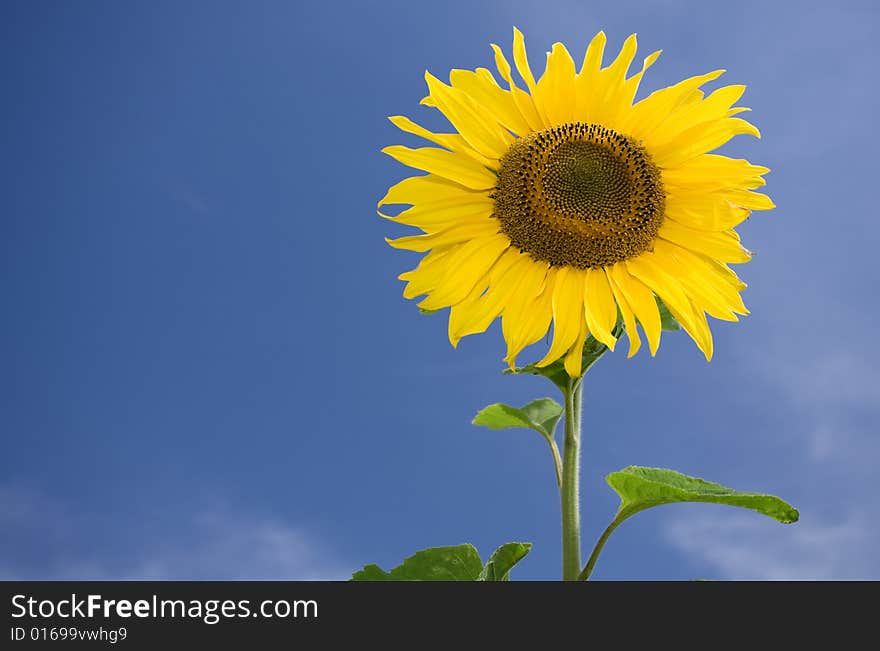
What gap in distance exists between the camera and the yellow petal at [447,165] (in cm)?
347

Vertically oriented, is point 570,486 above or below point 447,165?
below

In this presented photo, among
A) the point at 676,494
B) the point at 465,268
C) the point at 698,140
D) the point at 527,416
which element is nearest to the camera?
the point at 676,494

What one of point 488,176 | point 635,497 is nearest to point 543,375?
point 635,497

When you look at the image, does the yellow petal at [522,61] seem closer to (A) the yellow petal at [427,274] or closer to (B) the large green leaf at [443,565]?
(A) the yellow petal at [427,274]

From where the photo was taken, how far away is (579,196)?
3572 mm

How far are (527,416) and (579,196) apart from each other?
3.14 ft

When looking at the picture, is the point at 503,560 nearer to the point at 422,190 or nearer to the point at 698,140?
the point at 422,190

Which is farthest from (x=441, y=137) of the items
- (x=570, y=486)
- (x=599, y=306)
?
(x=570, y=486)

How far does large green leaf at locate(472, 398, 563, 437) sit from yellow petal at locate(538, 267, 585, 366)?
359mm

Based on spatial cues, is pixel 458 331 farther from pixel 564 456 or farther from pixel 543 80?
pixel 543 80

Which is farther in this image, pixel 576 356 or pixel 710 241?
pixel 710 241

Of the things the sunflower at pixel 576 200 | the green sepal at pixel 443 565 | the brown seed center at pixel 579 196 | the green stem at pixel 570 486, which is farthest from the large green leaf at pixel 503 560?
the brown seed center at pixel 579 196
